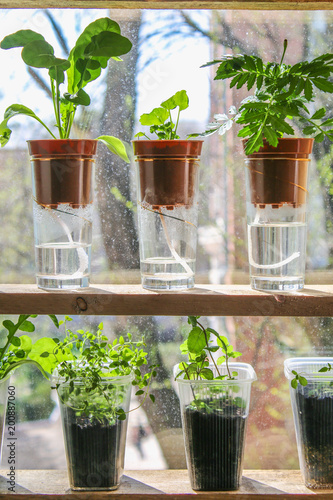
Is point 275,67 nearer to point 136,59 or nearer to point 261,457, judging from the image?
point 136,59

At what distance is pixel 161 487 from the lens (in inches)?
42.0

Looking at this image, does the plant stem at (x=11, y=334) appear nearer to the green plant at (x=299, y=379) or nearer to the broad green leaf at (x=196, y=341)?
the broad green leaf at (x=196, y=341)

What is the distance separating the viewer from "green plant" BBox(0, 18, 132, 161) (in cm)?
93

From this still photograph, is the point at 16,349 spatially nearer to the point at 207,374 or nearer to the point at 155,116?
the point at 207,374

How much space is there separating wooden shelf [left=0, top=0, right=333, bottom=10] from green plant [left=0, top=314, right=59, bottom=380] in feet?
2.03

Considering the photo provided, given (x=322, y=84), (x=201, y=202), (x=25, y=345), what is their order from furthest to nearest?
(x=201, y=202), (x=25, y=345), (x=322, y=84)

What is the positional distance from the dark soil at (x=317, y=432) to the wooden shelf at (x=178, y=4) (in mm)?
731

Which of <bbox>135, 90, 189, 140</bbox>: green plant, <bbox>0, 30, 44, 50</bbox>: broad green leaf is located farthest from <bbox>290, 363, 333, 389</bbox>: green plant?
<bbox>0, 30, 44, 50</bbox>: broad green leaf

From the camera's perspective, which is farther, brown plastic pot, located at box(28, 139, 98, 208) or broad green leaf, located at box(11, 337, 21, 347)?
broad green leaf, located at box(11, 337, 21, 347)

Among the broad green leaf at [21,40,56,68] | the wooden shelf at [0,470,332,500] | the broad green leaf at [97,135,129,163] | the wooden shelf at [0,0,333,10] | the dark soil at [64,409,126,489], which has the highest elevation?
the wooden shelf at [0,0,333,10]

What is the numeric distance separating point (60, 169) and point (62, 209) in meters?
0.07

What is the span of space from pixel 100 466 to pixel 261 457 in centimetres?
40

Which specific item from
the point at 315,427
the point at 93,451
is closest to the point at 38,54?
the point at 93,451

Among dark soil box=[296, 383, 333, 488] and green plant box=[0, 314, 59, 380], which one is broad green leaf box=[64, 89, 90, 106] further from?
dark soil box=[296, 383, 333, 488]
